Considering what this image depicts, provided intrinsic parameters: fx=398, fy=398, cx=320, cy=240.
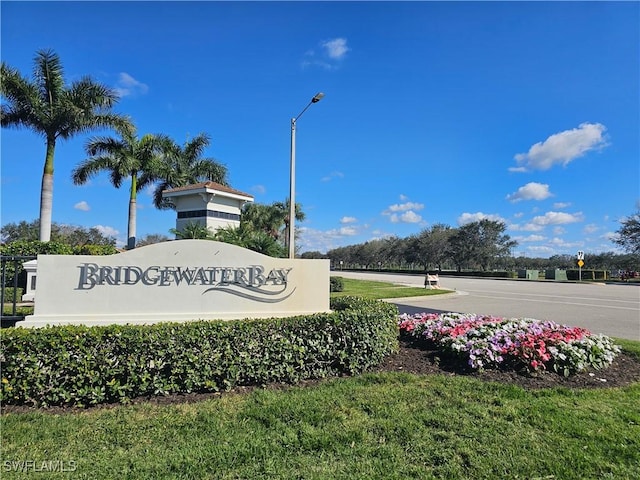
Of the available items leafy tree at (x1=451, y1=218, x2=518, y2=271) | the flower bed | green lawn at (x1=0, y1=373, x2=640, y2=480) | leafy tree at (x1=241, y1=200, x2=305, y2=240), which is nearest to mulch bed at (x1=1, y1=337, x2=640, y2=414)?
the flower bed

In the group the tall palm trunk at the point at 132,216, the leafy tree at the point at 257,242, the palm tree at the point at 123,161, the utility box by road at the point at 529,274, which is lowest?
the utility box by road at the point at 529,274

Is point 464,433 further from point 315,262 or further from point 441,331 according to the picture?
point 315,262

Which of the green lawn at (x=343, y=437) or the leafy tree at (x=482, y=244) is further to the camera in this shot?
the leafy tree at (x=482, y=244)

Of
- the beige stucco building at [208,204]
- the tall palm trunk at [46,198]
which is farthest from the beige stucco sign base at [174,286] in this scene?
the tall palm trunk at [46,198]

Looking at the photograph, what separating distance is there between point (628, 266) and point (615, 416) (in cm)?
6586

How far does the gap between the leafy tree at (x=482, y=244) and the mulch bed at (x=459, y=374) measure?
202 ft

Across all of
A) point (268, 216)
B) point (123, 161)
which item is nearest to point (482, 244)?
point (268, 216)

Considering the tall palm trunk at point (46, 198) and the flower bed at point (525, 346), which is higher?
the tall palm trunk at point (46, 198)

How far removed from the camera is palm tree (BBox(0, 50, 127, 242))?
18938mm

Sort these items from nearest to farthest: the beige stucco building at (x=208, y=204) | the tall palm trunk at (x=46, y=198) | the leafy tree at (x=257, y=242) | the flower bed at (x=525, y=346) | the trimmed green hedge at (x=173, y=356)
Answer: the trimmed green hedge at (x=173, y=356) < the flower bed at (x=525, y=346) < the leafy tree at (x=257, y=242) < the tall palm trunk at (x=46, y=198) < the beige stucco building at (x=208, y=204)

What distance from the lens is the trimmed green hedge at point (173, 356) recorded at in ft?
12.9

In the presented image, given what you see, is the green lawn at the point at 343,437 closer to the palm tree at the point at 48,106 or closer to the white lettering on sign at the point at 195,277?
the white lettering on sign at the point at 195,277

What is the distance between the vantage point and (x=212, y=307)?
6.46m

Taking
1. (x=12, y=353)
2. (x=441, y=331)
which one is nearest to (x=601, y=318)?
(x=441, y=331)
